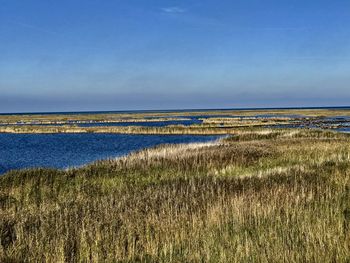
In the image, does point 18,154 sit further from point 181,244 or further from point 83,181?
point 181,244

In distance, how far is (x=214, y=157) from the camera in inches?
814

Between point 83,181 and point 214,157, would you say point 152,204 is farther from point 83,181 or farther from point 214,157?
point 214,157

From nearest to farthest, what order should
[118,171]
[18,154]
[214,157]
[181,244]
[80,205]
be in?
[181,244], [80,205], [118,171], [214,157], [18,154]

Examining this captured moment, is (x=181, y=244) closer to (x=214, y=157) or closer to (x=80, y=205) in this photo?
(x=80, y=205)

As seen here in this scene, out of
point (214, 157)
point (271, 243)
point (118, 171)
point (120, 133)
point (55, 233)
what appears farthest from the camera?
point (120, 133)

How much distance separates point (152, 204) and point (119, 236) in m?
2.28

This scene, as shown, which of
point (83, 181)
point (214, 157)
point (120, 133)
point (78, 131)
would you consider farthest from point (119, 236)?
point (78, 131)

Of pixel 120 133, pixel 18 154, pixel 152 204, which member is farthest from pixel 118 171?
pixel 120 133

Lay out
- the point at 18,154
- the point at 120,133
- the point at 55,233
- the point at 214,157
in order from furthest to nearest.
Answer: the point at 120,133 → the point at 18,154 → the point at 214,157 → the point at 55,233

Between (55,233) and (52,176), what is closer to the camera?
(55,233)

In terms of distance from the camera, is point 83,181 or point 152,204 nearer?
point 152,204

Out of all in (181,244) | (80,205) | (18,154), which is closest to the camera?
(181,244)

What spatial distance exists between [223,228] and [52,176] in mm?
10264

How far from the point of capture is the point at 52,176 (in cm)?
1603
